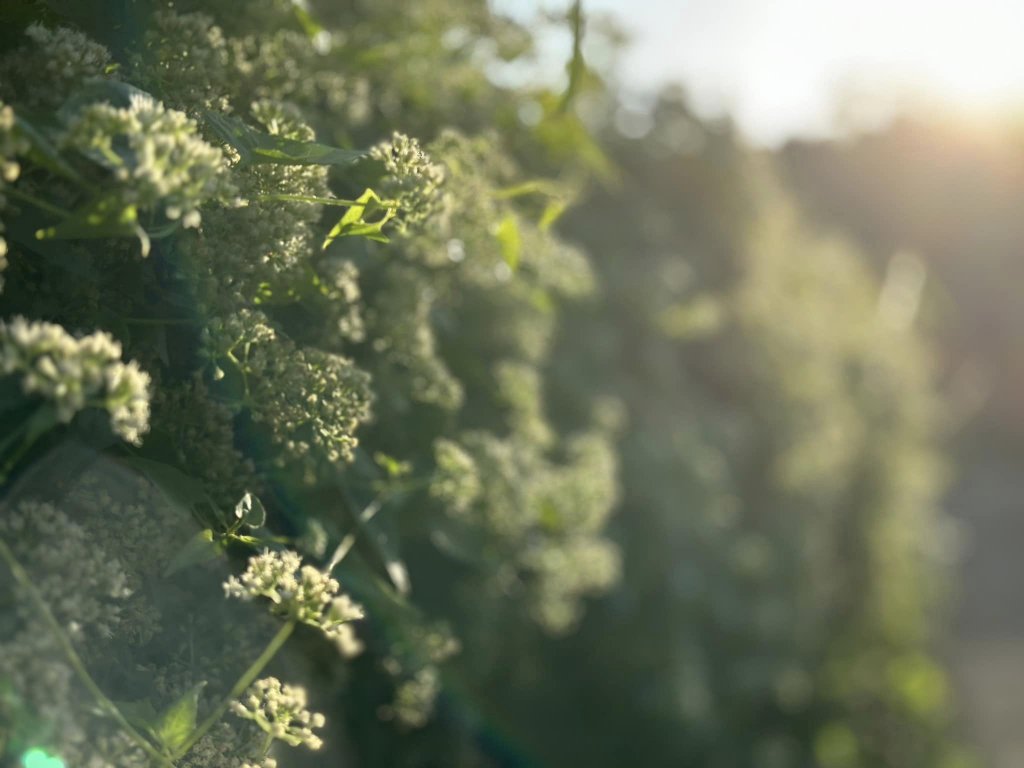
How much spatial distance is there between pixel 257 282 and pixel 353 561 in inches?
22.8

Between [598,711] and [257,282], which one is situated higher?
[598,711]

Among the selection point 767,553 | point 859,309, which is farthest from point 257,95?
point 859,309

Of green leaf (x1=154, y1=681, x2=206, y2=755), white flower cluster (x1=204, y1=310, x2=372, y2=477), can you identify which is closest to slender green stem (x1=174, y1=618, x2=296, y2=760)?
green leaf (x1=154, y1=681, x2=206, y2=755)

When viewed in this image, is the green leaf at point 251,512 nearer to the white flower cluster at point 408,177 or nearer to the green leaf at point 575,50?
the white flower cluster at point 408,177

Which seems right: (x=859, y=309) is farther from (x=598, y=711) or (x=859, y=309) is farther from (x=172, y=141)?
(x=172, y=141)

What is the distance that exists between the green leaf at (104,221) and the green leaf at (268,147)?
216mm

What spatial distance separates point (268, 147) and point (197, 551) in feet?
1.56

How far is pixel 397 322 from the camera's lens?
1.81m

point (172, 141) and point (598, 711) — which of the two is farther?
point (598, 711)

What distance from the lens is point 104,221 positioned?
104 cm

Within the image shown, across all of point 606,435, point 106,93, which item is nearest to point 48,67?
point 106,93

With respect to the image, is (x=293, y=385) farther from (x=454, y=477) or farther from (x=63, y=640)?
(x=454, y=477)

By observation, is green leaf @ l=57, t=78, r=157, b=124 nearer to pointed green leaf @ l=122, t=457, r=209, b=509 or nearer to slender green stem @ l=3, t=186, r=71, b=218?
slender green stem @ l=3, t=186, r=71, b=218

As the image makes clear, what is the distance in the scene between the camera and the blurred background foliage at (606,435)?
1.87 meters
